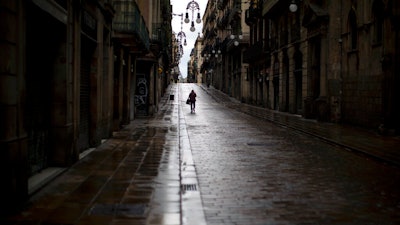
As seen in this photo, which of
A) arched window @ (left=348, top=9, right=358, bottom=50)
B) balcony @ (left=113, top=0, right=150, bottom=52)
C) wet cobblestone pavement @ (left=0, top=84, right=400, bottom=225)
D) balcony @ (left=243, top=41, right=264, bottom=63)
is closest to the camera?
wet cobblestone pavement @ (left=0, top=84, right=400, bottom=225)

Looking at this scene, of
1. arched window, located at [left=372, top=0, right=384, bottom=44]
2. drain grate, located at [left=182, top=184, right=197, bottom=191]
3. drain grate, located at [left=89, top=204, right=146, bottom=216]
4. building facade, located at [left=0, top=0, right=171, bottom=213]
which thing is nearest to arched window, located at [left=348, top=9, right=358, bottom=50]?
arched window, located at [left=372, top=0, right=384, bottom=44]

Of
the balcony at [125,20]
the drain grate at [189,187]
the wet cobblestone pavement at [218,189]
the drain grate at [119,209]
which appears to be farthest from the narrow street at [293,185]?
the balcony at [125,20]

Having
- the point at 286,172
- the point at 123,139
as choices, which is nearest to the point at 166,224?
the point at 286,172

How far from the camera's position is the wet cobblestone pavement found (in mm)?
6379

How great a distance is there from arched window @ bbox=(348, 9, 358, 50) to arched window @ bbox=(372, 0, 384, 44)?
241 cm

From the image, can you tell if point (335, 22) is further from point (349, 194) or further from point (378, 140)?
point (349, 194)

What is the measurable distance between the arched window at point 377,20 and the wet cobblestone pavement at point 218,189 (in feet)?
23.4

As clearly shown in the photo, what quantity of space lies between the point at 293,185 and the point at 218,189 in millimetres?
1365

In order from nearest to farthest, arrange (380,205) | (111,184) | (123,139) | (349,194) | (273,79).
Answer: (380,205) → (349,194) → (111,184) → (123,139) → (273,79)

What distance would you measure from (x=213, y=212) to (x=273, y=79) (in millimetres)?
34705

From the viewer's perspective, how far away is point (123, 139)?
1611 centimetres

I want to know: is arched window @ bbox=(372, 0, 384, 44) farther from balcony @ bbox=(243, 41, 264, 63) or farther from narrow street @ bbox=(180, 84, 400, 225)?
balcony @ bbox=(243, 41, 264, 63)

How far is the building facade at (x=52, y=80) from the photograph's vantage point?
646cm

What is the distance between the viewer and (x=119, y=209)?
671 cm
